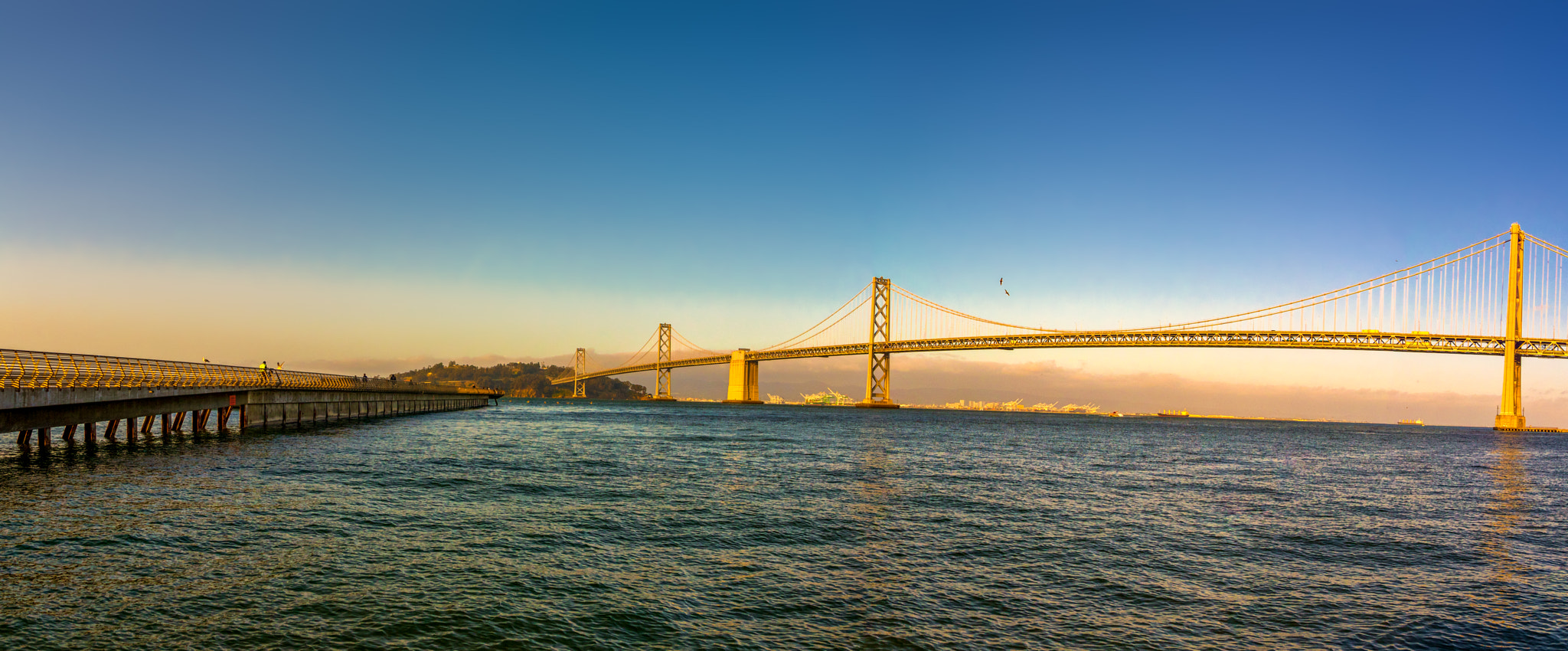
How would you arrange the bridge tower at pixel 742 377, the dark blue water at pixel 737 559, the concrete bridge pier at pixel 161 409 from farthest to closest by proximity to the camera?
the bridge tower at pixel 742 377 → the concrete bridge pier at pixel 161 409 → the dark blue water at pixel 737 559

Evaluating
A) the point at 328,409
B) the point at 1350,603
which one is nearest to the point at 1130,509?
the point at 1350,603

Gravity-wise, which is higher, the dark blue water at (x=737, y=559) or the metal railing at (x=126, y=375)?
the metal railing at (x=126, y=375)

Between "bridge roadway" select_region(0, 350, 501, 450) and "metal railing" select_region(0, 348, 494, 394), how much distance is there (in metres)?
0.05

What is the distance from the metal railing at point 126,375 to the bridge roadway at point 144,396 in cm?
5

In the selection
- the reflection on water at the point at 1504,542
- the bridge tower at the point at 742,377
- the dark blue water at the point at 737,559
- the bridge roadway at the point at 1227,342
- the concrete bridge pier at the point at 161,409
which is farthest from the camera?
the bridge tower at the point at 742,377

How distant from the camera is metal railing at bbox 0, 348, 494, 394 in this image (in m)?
24.5

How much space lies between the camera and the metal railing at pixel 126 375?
24.5 m

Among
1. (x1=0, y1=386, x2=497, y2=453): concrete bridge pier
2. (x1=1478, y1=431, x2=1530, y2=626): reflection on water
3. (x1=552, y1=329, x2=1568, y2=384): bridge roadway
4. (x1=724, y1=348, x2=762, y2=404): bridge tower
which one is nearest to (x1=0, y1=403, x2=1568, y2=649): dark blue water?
(x1=1478, y1=431, x2=1530, y2=626): reflection on water

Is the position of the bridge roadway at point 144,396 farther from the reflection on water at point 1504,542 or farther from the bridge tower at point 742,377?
the bridge tower at point 742,377

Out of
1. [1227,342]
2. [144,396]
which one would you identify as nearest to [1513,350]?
[1227,342]

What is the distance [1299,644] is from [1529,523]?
1744 cm

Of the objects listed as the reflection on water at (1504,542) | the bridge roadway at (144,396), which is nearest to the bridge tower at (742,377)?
the bridge roadway at (144,396)

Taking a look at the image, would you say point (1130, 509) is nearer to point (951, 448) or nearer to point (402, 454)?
point (951, 448)

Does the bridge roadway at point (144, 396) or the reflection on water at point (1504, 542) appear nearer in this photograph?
the reflection on water at point (1504, 542)
